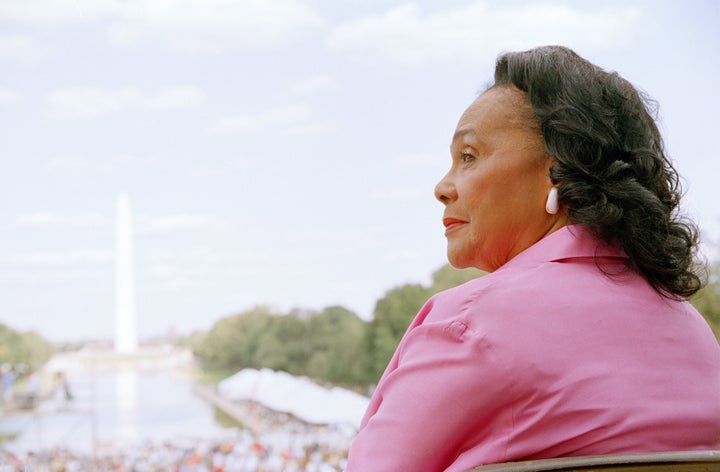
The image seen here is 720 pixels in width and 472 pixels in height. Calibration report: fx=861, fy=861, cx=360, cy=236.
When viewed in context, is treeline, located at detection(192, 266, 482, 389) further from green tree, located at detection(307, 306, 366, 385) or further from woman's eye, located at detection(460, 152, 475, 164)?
woman's eye, located at detection(460, 152, 475, 164)

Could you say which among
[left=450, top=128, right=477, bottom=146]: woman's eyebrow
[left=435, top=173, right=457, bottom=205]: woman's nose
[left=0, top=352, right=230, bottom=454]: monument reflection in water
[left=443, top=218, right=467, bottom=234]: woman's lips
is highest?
[left=450, top=128, right=477, bottom=146]: woman's eyebrow

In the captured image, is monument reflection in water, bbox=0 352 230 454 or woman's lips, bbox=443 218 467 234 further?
monument reflection in water, bbox=0 352 230 454

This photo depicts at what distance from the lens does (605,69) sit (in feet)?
1.69

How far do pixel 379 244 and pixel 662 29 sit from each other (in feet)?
27.0

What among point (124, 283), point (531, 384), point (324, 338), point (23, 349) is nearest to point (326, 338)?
point (324, 338)

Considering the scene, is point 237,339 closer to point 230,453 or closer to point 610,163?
point 230,453

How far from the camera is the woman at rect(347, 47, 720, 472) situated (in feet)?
1.28

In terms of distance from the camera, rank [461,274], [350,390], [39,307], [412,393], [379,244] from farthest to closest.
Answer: [379,244] < [39,307] < [350,390] < [461,274] < [412,393]

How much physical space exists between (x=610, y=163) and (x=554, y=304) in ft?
0.35

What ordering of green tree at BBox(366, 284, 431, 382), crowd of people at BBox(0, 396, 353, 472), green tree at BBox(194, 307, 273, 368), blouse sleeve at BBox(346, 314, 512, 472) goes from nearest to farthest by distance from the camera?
blouse sleeve at BBox(346, 314, 512, 472) < crowd of people at BBox(0, 396, 353, 472) < green tree at BBox(366, 284, 431, 382) < green tree at BBox(194, 307, 273, 368)

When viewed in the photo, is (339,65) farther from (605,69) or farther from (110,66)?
(605,69)

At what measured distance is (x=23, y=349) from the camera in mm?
13445

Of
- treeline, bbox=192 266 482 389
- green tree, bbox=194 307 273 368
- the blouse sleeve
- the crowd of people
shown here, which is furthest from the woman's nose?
green tree, bbox=194 307 273 368

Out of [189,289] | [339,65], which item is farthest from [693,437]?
[339,65]
